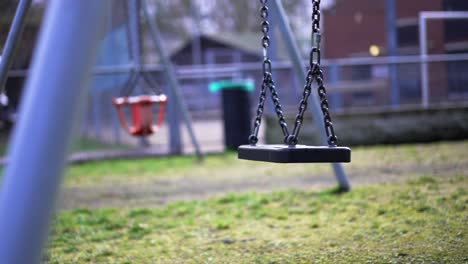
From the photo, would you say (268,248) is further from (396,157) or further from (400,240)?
(396,157)

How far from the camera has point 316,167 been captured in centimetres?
656

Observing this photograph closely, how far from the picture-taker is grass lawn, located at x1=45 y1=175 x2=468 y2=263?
2855mm

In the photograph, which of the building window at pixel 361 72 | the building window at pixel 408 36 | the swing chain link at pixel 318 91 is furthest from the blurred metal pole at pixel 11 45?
the building window at pixel 408 36

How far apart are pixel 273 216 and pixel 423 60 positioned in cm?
643

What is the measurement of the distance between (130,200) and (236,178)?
1346mm

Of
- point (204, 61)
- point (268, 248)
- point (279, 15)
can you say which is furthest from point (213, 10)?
point (268, 248)

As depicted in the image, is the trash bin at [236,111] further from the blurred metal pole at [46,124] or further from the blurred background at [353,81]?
the blurred metal pole at [46,124]

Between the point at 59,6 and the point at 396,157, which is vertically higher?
the point at 59,6

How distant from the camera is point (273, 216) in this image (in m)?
3.92

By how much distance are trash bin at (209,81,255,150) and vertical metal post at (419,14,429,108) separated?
2742 millimetres

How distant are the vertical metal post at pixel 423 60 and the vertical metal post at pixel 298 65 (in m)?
5.28

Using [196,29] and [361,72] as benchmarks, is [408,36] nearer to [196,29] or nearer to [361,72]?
[361,72]

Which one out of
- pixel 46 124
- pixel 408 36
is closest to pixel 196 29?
pixel 408 36

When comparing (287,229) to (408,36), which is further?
(408,36)
